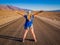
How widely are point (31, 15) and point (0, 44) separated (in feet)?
9.60

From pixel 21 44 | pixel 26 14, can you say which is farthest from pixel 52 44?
pixel 26 14

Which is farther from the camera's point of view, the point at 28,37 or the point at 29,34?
the point at 29,34

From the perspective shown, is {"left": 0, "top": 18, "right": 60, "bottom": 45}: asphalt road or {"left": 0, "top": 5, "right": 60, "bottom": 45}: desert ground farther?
{"left": 0, "top": 5, "right": 60, "bottom": 45}: desert ground

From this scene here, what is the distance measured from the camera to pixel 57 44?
394 inches

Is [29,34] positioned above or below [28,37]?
below

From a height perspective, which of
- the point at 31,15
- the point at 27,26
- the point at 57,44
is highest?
the point at 31,15

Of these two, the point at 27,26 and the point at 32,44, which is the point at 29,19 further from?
the point at 32,44

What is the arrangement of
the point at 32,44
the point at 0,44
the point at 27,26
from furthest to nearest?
the point at 27,26 < the point at 32,44 < the point at 0,44

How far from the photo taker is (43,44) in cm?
985

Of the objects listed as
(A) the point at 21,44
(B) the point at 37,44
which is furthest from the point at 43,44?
(A) the point at 21,44

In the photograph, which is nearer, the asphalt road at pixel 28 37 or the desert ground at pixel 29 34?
the asphalt road at pixel 28 37

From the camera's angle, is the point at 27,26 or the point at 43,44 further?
the point at 27,26

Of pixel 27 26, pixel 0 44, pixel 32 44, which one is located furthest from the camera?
pixel 27 26

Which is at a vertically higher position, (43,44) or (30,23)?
(30,23)
